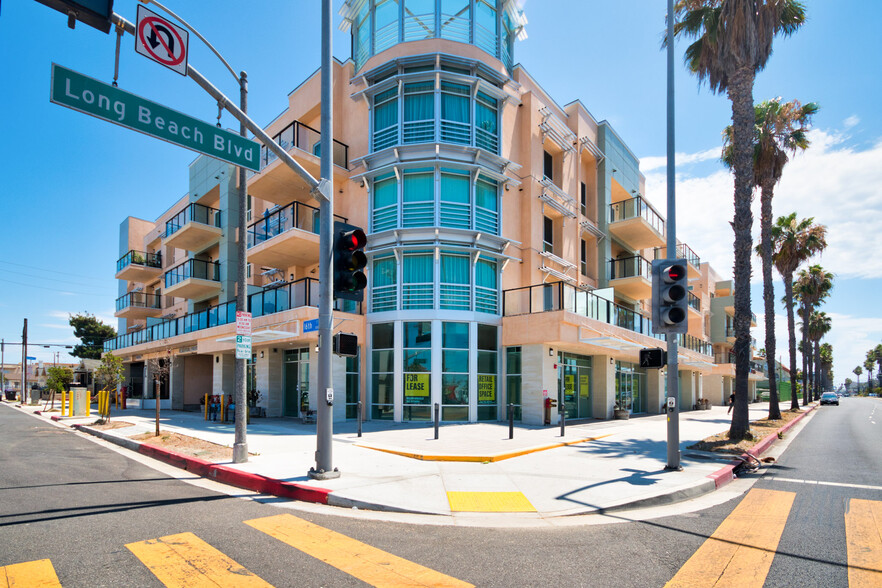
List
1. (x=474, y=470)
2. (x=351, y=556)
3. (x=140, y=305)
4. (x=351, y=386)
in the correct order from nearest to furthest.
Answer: (x=351, y=556)
(x=474, y=470)
(x=351, y=386)
(x=140, y=305)

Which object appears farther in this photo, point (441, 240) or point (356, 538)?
point (441, 240)

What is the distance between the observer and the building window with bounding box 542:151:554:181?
24.0 metres

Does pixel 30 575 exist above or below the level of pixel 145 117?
below

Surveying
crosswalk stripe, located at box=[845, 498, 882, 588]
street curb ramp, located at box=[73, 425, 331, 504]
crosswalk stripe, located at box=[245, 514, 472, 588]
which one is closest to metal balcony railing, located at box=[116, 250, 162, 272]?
street curb ramp, located at box=[73, 425, 331, 504]

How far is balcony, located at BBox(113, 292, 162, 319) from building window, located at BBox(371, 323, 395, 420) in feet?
83.1

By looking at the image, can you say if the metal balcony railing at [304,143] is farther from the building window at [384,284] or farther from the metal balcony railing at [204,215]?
the metal balcony railing at [204,215]

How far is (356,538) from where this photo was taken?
18.8ft

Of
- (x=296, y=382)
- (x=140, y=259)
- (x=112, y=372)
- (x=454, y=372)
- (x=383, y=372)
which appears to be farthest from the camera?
(x=140, y=259)

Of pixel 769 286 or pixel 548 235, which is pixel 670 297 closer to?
pixel 548 235

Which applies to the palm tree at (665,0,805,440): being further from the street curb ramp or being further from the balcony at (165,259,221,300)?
the balcony at (165,259,221,300)

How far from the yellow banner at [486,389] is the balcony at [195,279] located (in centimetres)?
1695

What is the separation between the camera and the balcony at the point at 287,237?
19.9 metres

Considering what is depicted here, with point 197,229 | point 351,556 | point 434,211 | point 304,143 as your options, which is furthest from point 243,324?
point 197,229

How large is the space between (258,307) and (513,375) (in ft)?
36.1
